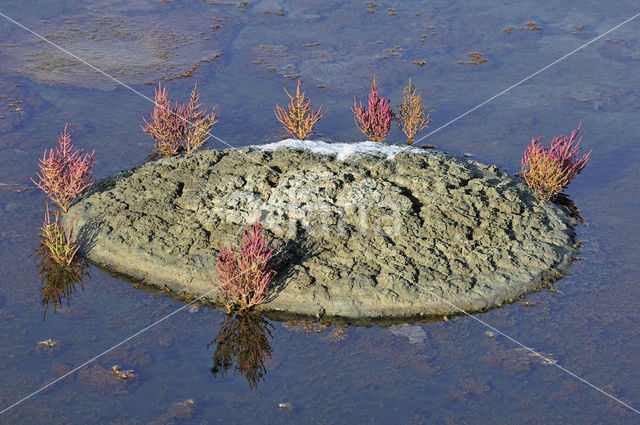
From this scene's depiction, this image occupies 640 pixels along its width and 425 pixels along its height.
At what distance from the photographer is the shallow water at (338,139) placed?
6754 millimetres

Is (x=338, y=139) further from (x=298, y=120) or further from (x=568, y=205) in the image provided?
(x=568, y=205)

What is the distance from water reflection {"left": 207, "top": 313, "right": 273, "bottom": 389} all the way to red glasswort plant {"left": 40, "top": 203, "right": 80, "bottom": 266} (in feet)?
7.08

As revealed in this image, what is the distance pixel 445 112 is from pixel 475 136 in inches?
39.1

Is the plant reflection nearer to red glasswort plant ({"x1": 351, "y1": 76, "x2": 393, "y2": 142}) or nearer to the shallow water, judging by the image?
the shallow water

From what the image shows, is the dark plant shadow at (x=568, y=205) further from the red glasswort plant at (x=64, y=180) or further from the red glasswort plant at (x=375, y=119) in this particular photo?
the red glasswort plant at (x=64, y=180)

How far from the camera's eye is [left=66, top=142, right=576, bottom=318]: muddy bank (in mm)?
8039

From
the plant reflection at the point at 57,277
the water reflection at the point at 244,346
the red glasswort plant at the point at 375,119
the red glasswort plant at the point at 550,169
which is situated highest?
the red glasswort plant at the point at 375,119

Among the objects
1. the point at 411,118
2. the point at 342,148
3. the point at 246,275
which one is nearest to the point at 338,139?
the point at 411,118

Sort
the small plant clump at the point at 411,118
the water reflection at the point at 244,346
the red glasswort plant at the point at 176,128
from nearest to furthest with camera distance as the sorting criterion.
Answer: the water reflection at the point at 244,346 < the red glasswort plant at the point at 176,128 < the small plant clump at the point at 411,118

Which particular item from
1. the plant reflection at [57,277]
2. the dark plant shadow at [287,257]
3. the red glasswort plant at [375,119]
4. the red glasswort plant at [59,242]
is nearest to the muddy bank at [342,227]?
the dark plant shadow at [287,257]

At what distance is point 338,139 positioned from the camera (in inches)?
465

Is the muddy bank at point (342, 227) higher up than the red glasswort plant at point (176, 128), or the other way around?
the red glasswort plant at point (176, 128)

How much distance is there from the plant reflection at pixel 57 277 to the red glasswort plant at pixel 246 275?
1.68 metres

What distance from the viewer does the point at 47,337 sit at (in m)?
7.44
